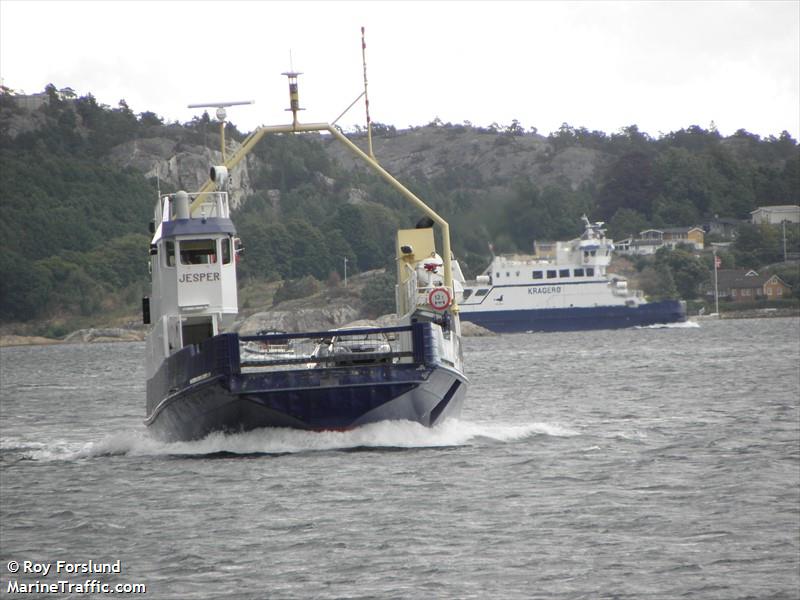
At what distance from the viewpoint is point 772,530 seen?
66.5 ft

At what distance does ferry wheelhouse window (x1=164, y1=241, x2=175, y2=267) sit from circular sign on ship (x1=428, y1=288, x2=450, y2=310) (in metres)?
5.74

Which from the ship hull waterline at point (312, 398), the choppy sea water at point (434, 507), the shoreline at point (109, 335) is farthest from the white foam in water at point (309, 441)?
the shoreline at point (109, 335)

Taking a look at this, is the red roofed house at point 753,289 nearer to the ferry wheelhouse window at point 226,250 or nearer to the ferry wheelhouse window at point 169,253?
the ferry wheelhouse window at point 226,250

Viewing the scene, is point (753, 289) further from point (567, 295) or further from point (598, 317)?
point (567, 295)

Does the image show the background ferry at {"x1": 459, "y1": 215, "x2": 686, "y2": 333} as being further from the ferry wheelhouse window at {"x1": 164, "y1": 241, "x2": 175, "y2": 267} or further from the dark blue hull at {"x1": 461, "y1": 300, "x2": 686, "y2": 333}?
the ferry wheelhouse window at {"x1": 164, "y1": 241, "x2": 175, "y2": 267}

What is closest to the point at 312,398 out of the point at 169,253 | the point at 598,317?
the point at 169,253

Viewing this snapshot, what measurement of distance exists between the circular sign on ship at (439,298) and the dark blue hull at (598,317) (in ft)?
329

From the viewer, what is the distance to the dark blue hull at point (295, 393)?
90.6 feet

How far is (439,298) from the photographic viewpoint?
3244 cm

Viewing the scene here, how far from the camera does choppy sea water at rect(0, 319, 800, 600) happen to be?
59.0 ft

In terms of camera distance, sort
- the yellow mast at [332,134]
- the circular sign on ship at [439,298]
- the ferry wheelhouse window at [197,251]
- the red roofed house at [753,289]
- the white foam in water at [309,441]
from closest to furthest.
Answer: the white foam in water at [309,441]
the ferry wheelhouse window at [197,251]
the circular sign on ship at [439,298]
the yellow mast at [332,134]
the red roofed house at [753,289]

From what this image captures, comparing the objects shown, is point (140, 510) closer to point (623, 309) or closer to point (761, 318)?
point (623, 309)

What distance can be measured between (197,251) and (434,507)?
34.1ft

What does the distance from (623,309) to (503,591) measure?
11589 centimetres
